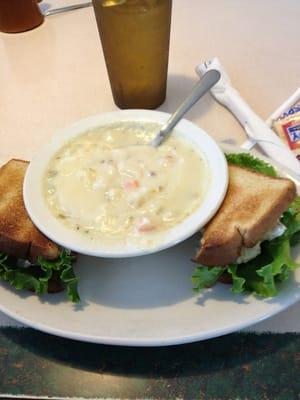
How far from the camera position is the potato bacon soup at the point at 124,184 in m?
0.88

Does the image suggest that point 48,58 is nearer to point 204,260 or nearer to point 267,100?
point 267,100

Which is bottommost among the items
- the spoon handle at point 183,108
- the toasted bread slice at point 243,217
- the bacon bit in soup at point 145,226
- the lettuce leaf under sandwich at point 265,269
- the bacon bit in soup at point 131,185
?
the lettuce leaf under sandwich at point 265,269

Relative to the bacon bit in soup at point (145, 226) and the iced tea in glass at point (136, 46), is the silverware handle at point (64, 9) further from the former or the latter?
the bacon bit in soup at point (145, 226)

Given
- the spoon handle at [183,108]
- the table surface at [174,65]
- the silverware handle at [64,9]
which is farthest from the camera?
the silverware handle at [64,9]

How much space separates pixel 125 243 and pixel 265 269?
0.85 ft

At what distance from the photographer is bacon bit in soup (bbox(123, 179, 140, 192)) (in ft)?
3.10

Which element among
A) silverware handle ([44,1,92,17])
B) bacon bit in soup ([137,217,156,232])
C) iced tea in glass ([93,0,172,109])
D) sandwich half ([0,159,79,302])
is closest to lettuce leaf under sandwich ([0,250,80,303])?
sandwich half ([0,159,79,302])

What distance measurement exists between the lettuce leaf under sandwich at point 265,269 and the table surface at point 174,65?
459 mm

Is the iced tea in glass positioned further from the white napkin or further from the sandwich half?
the sandwich half

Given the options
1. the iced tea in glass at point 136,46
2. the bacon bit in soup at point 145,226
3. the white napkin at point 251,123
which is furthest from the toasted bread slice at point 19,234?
the white napkin at point 251,123

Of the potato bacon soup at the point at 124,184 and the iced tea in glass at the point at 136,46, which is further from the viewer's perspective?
the iced tea in glass at the point at 136,46

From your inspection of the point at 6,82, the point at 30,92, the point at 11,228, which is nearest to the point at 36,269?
the point at 11,228

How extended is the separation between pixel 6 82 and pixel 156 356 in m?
1.22

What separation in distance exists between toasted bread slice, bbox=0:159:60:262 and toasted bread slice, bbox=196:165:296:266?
1.00ft
